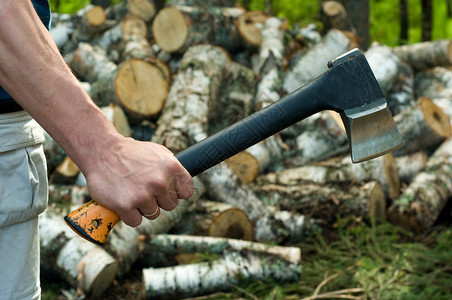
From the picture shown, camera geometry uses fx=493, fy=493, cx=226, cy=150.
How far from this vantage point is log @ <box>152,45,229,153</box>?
168 inches

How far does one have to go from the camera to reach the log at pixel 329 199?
413 centimetres

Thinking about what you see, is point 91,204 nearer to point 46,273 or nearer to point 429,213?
point 46,273

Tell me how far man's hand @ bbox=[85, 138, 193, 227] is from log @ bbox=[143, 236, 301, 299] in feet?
7.24

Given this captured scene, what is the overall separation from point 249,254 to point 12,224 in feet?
7.41

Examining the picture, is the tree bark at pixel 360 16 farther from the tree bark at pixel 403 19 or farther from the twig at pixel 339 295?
the twig at pixel 339 295

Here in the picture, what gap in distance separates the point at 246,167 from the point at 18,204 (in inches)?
129

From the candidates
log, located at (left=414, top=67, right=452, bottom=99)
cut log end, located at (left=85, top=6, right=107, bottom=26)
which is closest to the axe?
log, located at (left=414, top=67, right=452, bottom=99)

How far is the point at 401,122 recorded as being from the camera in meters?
4.88

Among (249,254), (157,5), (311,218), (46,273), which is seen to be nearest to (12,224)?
(249,254)

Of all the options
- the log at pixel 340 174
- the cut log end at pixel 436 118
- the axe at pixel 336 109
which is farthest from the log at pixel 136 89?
the axe at pixel 336 109

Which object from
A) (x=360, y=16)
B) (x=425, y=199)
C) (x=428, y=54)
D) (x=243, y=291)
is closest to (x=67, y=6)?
(x=360, y=16)

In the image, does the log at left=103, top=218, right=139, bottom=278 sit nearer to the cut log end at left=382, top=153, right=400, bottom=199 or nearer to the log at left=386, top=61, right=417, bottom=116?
the cut log end at left=382, top=153, right=400, bottom=199

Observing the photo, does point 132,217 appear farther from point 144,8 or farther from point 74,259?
point 144,8

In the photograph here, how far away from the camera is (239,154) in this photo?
4102 mm
